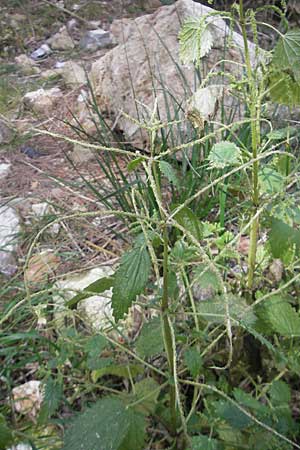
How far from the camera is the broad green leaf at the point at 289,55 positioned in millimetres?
770

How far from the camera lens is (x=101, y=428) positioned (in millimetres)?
716

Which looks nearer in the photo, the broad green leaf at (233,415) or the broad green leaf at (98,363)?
the broad green leaf at (233,415)

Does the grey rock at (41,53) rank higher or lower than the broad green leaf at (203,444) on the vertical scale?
higher

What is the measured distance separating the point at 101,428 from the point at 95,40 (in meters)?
2.69

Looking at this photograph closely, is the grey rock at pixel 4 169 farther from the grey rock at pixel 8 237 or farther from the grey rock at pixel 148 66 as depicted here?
the grey rock at pixel 148 66

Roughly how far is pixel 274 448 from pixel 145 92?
4.79 feet

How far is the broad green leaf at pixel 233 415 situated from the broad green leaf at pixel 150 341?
130 mm

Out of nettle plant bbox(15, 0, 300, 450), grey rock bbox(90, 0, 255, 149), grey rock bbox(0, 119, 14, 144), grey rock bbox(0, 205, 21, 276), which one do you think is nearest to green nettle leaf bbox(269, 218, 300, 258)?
nettle plant bbox(15, 0, 300, 450)

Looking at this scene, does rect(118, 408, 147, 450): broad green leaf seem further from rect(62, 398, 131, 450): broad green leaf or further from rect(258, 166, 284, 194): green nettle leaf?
rect(258, 166, 284, 194): green nettle leaf

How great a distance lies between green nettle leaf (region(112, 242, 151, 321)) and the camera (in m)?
Result: 0.69

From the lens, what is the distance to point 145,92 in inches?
77.1

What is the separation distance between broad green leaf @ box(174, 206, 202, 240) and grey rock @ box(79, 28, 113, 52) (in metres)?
2.35

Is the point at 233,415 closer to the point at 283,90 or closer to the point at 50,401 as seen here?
the point at 50,401

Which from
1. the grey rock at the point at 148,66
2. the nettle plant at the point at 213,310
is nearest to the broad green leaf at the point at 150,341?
the nettle plant at the point at 213,310
